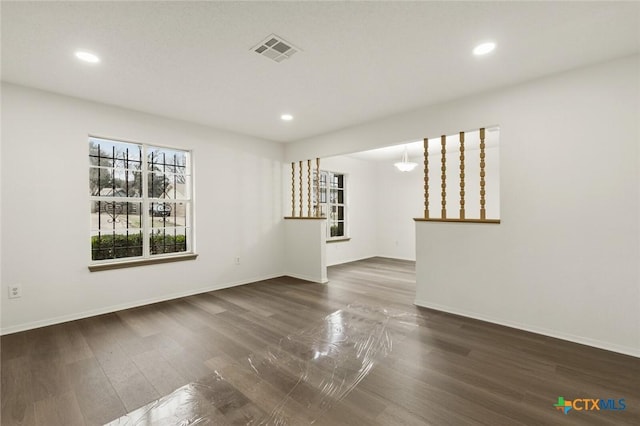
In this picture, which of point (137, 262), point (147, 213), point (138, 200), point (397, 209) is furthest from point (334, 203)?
point (137, 262)

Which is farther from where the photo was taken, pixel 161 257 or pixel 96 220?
pixel 161 257

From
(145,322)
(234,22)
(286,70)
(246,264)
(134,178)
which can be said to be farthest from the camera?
(246,264)

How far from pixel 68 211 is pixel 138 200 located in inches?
30.7

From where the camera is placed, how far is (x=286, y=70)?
2752mm

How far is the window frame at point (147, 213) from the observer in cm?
357

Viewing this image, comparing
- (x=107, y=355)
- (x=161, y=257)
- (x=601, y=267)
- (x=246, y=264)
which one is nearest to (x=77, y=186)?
(x=161, y=257)

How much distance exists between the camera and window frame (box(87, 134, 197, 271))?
3572 millimetres

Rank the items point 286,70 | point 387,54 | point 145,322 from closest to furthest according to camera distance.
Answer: point 387,54, point 286,70, point 145,322

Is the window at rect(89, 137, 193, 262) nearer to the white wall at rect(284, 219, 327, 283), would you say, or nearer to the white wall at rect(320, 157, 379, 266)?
the white wall at rect(284, 219, 327, 283)

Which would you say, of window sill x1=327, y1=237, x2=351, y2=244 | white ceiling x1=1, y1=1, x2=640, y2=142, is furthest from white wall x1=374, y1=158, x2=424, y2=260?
white ceiling x1=1, y1=1, x2=640, y2=142

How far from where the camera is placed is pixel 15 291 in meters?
2.96

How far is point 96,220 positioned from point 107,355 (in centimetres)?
191

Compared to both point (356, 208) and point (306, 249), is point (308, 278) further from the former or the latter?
point (356, 208)

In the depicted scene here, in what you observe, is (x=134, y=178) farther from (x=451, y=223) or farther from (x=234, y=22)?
(x=451, y=223)
